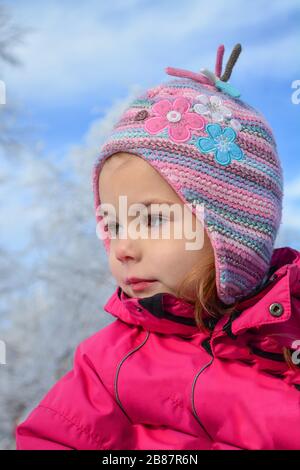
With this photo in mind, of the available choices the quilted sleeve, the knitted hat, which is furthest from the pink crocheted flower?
the quilted sleeve

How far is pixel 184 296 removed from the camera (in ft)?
4.41

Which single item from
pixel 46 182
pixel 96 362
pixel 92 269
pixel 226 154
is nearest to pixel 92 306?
pixel 92 269

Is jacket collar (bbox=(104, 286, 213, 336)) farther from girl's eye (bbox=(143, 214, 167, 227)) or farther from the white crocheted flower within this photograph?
the white crocheted flower

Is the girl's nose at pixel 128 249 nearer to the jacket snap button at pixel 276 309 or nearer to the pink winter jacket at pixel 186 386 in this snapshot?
the pink winter jacket at pixel 186 386

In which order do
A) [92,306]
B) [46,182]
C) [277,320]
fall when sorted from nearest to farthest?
1. [277,320]
2. [92,306]
3. [46,182]

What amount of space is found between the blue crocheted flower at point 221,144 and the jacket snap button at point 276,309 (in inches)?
A: 13.2

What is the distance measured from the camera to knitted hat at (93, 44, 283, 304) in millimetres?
1313

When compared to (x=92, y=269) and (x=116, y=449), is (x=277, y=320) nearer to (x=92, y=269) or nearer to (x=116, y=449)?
(x=116, y=449)

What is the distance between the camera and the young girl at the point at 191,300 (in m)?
1.26

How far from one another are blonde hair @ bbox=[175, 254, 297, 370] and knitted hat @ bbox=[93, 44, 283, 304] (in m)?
0.03

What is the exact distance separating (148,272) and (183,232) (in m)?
0.12

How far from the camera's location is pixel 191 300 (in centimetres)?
135

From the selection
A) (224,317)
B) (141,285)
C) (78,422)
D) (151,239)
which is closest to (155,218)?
(151,239)
